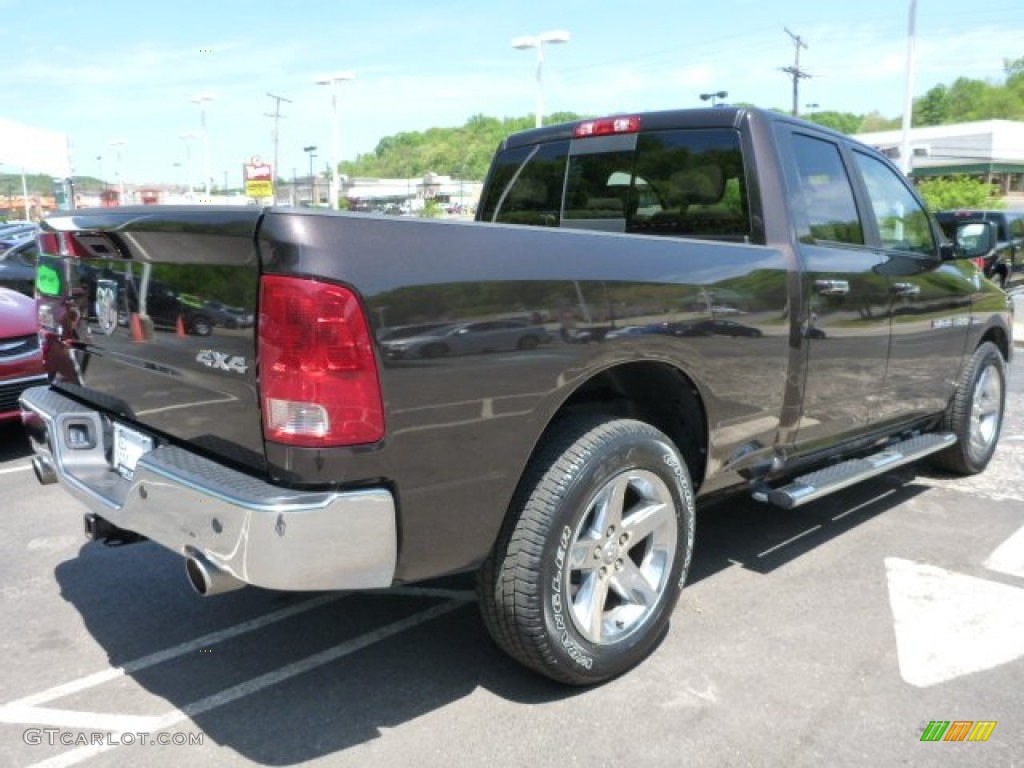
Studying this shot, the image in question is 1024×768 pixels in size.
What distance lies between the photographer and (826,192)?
385cm

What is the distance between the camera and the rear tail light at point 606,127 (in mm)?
3988

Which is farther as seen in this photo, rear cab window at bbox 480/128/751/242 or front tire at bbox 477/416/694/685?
rear cab window at bbox 480/128/751/242

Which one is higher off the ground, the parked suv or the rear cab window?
the rear cab window

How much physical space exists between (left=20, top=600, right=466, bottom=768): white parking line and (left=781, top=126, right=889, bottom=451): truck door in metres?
1.76

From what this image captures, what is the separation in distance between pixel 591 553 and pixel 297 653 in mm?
1179

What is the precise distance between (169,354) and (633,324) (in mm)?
1402

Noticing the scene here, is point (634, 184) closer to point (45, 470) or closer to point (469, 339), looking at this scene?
point (469, 339)

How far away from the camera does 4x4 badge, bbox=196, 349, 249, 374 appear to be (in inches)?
88.6

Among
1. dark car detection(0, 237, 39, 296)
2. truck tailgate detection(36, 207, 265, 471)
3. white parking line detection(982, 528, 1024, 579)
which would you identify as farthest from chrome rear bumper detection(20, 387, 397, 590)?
dark car detection(0, 237, 39, 296)

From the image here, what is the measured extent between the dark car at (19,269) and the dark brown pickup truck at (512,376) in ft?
25.0

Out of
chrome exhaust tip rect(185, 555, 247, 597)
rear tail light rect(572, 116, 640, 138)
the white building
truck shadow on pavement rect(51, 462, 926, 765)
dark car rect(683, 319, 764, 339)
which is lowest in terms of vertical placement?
truck shadow on pavement rect(51, 462, 926, 765)

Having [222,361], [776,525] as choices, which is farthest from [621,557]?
[776,525]

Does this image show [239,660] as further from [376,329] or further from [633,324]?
[633,324]

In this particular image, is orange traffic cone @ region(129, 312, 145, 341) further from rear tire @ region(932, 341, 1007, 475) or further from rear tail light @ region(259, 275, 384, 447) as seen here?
rear tire @ region(932, 341, 1007, 475)
